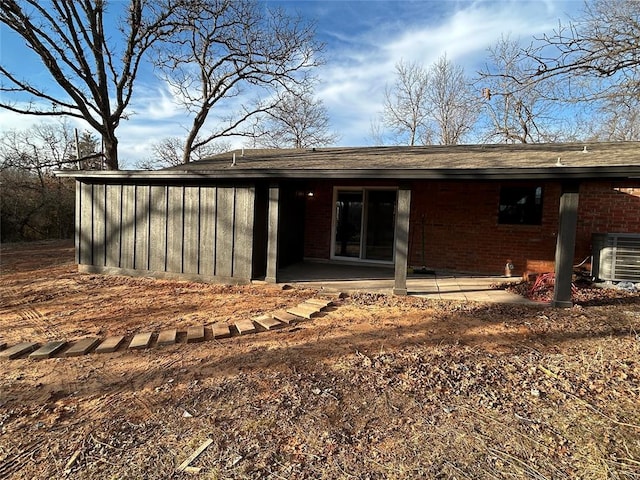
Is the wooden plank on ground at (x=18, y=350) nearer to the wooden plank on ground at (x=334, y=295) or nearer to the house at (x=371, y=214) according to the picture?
the house at (x=371, y=214)

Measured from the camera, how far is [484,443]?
7.04ft

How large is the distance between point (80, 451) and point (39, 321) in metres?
3.24

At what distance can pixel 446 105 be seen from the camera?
20.5 meters

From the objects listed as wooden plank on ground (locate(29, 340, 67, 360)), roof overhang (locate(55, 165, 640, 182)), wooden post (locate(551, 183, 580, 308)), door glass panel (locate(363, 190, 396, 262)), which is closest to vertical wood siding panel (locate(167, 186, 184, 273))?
roof overhang (locate(55, 165, 640, 182))

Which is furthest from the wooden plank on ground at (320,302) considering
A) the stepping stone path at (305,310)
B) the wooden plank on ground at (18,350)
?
the wooden plank on ground at (18,350)

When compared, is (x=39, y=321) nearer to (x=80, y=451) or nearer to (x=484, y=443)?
(x=80, y=451)

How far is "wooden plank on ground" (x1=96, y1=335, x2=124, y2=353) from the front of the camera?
3.54 meters

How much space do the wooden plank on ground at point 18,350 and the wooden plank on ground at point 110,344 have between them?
672 mm

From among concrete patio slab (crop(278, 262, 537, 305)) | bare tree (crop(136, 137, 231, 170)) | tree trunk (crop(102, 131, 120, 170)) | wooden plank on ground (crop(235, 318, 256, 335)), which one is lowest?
wooden plank on ground (crop(235, 318, 256, 335))

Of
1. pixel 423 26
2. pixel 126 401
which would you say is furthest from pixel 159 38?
pixel 126 401

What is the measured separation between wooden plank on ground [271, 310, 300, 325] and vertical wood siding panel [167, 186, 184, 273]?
10.4 feet

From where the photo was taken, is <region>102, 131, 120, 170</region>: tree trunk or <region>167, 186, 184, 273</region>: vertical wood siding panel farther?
<region>102, 131, 120, 170</region>: tree trunk

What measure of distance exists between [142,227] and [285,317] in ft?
14.1

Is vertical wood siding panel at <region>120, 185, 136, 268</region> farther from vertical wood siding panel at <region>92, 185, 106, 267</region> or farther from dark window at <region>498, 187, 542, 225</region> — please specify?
dark window at <region>498, 187, 542, 225</region>
